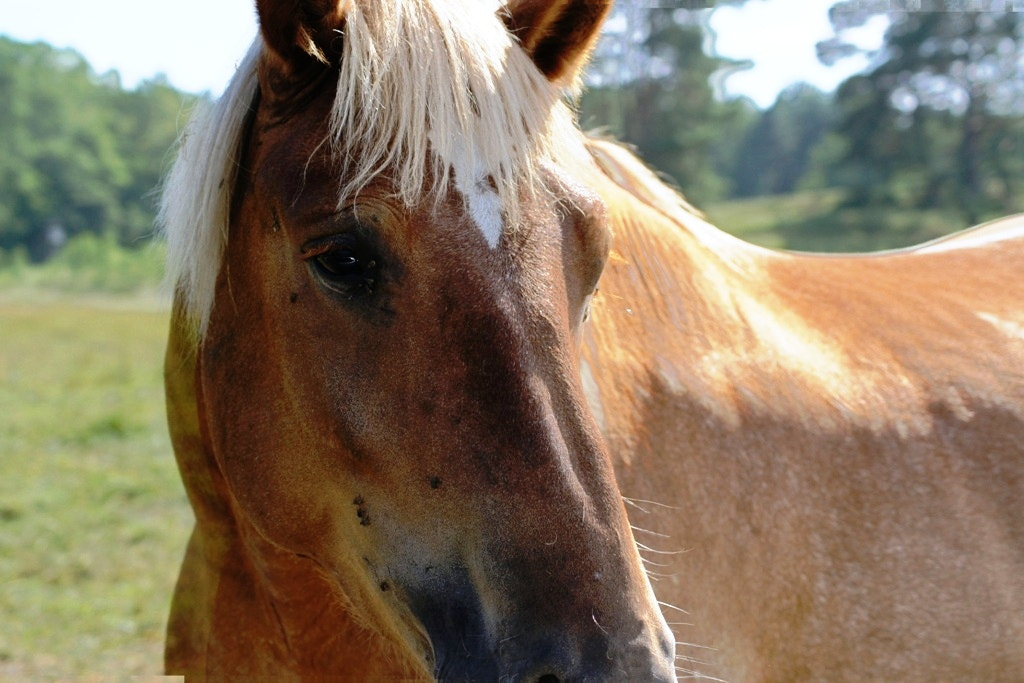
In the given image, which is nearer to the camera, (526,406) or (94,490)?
(526,406)

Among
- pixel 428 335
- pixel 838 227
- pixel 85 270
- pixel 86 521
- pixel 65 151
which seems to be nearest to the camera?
pixel 428 335

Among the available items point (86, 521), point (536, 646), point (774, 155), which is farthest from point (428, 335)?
point (774, 155)

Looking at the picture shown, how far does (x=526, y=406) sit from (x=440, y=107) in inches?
20.5

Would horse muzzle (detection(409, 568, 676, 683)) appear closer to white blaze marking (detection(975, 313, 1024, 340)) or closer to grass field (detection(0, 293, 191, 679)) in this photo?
grass field (detection(0, 293, 191, 679))

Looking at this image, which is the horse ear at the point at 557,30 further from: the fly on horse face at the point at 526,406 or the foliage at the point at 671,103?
the foliage at the point at 671,103

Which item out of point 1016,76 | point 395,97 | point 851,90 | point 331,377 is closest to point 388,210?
point 395,97

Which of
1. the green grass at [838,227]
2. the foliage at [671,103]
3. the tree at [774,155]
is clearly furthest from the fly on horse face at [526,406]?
the tree at [774,155]

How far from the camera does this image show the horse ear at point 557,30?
1.69 m

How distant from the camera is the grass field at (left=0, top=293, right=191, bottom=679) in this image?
4.21m

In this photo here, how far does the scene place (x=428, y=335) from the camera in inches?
54.0

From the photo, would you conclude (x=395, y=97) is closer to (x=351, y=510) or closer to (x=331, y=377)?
(x=331, y=377)

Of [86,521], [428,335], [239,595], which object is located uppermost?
[428,335]

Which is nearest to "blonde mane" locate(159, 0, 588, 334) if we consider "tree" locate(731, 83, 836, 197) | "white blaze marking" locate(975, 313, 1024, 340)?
"white blaze marking" locate(975, 313, 1024, 340)

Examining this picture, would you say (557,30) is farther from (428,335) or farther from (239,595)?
(239,595)
